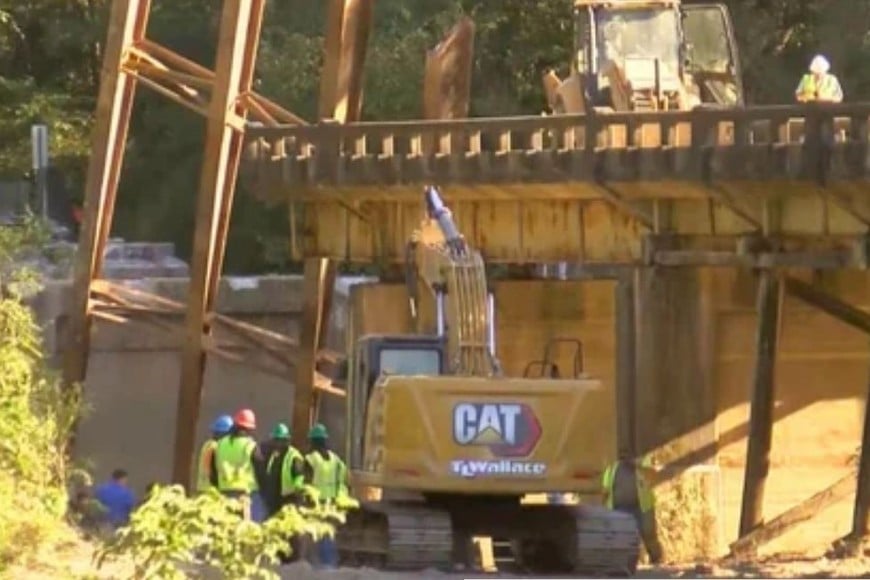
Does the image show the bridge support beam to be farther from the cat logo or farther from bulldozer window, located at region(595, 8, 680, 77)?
the cat logo

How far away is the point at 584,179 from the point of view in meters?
27.4

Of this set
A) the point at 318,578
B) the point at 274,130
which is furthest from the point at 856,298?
the point at 318,578

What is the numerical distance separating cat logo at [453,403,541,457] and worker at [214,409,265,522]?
1.95 m

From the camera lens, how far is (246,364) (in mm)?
31516

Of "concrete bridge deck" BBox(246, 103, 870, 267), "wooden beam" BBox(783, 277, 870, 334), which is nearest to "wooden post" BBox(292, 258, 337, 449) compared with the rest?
"concrete bridge deck" BBox(246, 103, 870, 267)

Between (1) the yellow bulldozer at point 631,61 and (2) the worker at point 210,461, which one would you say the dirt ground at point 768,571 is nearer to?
(2) the worker at point 210,461

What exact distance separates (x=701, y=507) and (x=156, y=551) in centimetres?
1532

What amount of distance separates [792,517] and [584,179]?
415 centimetres

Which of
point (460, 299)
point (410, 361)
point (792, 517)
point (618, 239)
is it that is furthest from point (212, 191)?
point (410, 361)

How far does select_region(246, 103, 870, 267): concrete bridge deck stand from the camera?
25.7 m

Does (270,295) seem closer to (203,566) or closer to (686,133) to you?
(686,133)

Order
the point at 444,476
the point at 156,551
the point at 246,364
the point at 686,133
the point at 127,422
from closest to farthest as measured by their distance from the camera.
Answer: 1. the point at 156,551
2. the point at 444,476
3. the point at 686,133
4. the point at 246,364
5. the point at 127,422

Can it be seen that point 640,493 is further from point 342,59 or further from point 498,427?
point 342,59

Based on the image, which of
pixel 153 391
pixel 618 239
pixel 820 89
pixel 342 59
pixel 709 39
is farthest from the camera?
pixel 153 391
